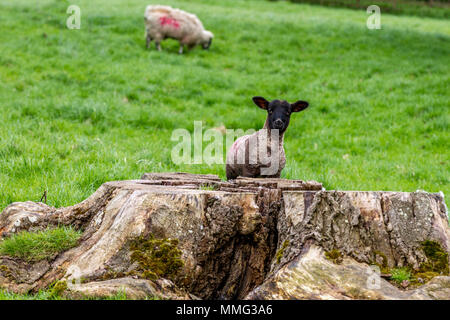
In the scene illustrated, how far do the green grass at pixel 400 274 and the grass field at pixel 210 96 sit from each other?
2993mm

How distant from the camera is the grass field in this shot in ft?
21.8

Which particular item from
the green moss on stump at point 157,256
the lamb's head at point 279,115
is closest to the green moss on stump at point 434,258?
the green moss on stump at point 157,256

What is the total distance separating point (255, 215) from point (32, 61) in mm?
10834

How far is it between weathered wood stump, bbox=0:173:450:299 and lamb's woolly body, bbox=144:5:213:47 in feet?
41.3

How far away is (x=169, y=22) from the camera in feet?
50.4

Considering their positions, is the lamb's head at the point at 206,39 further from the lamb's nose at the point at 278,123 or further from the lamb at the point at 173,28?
the lamb's nose at the point at 278,123

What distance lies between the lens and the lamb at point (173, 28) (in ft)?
49.9

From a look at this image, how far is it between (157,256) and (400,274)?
162 centimetres

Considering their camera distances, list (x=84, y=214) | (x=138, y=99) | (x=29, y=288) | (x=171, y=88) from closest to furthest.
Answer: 1. (x=29, y=288)
2. (x=84, y=214)
3. (x=138, y=99)
4. (x=171, y=88)

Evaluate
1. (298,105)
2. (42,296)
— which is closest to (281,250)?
(42,296)

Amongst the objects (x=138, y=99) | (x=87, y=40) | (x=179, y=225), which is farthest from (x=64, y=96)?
(x=179, y=225)

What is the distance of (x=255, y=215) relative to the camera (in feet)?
10.9

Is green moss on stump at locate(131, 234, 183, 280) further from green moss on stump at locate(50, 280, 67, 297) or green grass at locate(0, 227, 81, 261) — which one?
green grass at locate(0, 227, 81, 261)

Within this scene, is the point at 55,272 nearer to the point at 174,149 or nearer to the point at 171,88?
the point at 174,149
